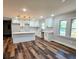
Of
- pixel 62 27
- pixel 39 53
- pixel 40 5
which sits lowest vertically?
pixel 39 53

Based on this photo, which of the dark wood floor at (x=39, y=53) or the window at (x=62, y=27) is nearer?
the dark wood floor at (x=39, y=53)

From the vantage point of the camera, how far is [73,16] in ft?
15.8

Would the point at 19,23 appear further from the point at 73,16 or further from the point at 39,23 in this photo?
the point at 73,16

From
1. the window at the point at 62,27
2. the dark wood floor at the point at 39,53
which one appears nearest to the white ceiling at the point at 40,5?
the window at the point at 62,27

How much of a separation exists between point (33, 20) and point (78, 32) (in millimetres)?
9389

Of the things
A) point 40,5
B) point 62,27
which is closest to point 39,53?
point 40,5

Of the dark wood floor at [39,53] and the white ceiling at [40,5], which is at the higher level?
the white ceiling at [40,5]

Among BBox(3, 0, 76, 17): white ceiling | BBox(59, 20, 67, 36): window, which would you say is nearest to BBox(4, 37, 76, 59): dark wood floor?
BBox(59, 20, 67, 36): window

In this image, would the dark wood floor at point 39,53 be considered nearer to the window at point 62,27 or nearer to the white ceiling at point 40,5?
the window at point 62,27

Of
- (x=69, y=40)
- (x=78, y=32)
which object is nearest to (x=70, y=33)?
(x=69, y=40)

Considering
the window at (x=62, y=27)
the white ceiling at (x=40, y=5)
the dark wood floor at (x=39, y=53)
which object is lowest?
the dark wood floor at (x=39, y=53)

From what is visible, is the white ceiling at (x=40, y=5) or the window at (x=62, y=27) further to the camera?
the window at (x=62, y=27)

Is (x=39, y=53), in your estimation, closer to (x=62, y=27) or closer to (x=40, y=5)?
(x=40, y=5)

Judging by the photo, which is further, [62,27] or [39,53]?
[62,27]
